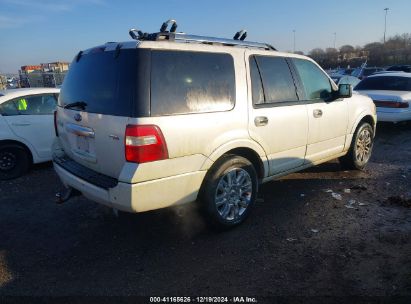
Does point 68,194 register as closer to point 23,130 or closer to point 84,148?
point 84,148

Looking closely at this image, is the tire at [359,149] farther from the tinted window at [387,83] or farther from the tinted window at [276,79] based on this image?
the tinted window at [387,83]

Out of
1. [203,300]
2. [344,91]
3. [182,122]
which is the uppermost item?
[344,91]

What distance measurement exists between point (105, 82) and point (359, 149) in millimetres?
4358

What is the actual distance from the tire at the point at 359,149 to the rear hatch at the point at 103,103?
13.0 ft

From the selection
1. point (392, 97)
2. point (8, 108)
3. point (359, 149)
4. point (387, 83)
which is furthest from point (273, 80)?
point (387, 83)

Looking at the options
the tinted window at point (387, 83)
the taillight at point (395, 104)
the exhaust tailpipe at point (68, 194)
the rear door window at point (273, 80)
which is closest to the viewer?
the exhaust tailpipe at point (68, 194)

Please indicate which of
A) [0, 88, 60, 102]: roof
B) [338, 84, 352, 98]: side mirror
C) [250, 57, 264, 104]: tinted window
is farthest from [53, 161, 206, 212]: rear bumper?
[0, 88, 60, 102]: roof

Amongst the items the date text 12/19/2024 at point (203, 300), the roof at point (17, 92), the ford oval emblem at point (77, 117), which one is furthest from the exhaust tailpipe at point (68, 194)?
the roof at point (17, 92)

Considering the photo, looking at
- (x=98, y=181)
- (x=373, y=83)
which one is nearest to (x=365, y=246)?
(x=98, y=181)

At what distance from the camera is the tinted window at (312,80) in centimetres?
477

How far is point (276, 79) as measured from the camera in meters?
4.35

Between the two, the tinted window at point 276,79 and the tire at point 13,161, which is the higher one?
the tinted window at point 276,79

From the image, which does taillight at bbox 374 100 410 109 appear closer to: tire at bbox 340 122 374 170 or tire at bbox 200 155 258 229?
tire at bbox 340 122 374 170

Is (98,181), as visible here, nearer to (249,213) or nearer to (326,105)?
(249,213)
